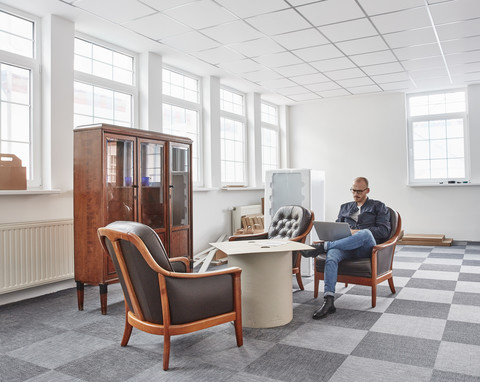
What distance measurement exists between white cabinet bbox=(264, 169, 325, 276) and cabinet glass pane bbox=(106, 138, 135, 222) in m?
2.09

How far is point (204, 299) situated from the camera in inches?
111

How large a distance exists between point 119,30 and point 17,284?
3.03 meters

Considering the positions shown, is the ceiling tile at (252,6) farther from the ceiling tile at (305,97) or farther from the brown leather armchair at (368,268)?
the ceiling tile at (305,97)

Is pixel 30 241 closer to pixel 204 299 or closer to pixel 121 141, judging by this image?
pixel 121 141

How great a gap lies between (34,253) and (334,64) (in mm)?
4838

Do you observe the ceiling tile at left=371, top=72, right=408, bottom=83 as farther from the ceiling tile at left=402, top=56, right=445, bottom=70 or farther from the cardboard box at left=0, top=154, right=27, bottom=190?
the cardboard box at left=0, top=154, right=27, bottom=190

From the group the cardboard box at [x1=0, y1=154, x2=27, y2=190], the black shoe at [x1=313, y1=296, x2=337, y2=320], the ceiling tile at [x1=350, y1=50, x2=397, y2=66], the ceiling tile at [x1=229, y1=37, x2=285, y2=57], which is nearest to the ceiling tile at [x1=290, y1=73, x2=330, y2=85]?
the ceiling tile at [x1=350, y1=50, x2=397, y2=66]

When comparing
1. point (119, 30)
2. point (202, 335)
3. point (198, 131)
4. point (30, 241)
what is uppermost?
point (119, 30)

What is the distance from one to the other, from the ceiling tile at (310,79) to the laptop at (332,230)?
12.1 ft

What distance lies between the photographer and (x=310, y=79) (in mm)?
7348

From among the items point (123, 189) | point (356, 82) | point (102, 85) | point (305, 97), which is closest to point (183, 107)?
point (102, 85)

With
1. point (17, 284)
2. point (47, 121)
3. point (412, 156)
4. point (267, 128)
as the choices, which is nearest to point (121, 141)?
point (47, 121)

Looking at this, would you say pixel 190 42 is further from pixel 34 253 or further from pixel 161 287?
pixel 161 287

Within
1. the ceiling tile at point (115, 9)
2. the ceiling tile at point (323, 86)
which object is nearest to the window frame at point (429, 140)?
the ceiling tile at point (323, 86)
